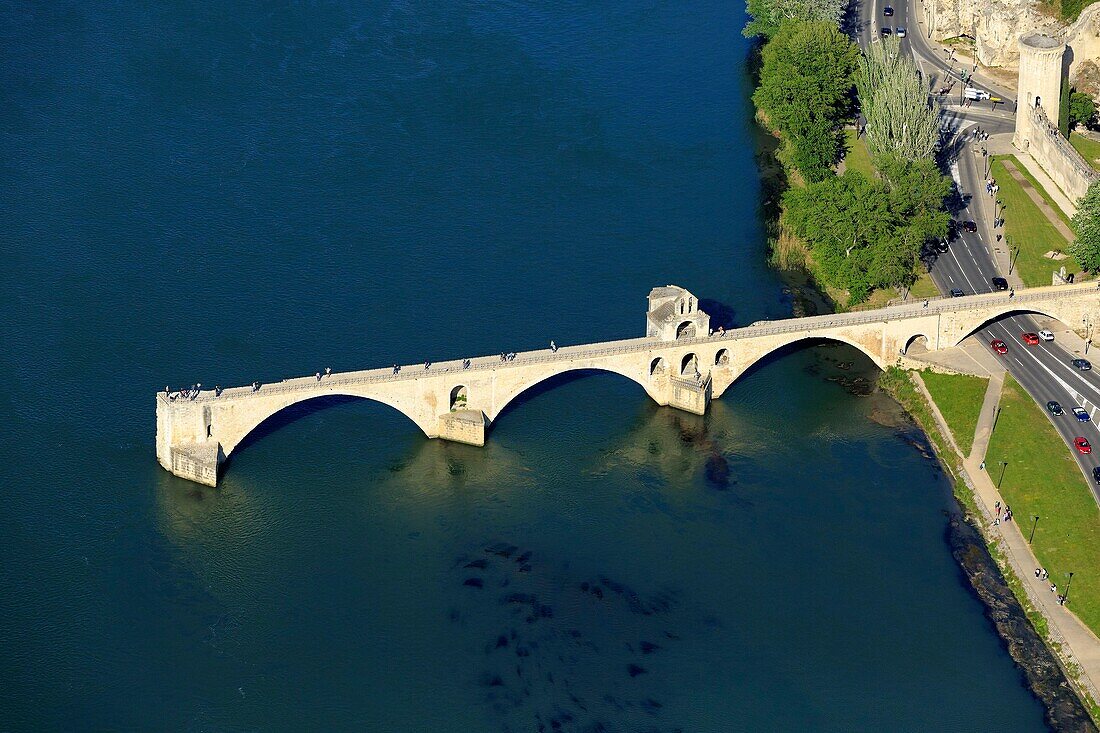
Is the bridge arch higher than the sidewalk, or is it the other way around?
the bridge arch

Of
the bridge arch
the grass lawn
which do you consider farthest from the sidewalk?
the bridge arch

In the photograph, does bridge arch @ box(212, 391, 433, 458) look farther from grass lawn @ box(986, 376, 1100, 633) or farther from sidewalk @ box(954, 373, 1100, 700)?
grass lawn @ box(986, 376, 1100, 633)

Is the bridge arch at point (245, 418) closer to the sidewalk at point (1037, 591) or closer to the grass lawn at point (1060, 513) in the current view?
the sidewalk at point (1037, 591)

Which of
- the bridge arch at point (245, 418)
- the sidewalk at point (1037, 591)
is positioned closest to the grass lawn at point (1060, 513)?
the sidewalk at point (1037, 591)

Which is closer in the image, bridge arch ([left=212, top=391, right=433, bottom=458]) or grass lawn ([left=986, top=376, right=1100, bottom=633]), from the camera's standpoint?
grass lawn ([left=986, top=376, right=1100, bottom=633])

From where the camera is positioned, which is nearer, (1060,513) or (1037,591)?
(1037,591)

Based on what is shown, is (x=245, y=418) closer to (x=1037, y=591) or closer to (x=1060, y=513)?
(x=1037, y=591)

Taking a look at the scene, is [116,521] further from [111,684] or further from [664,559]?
[664,559]

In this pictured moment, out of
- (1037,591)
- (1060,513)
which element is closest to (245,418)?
(1037,591)
